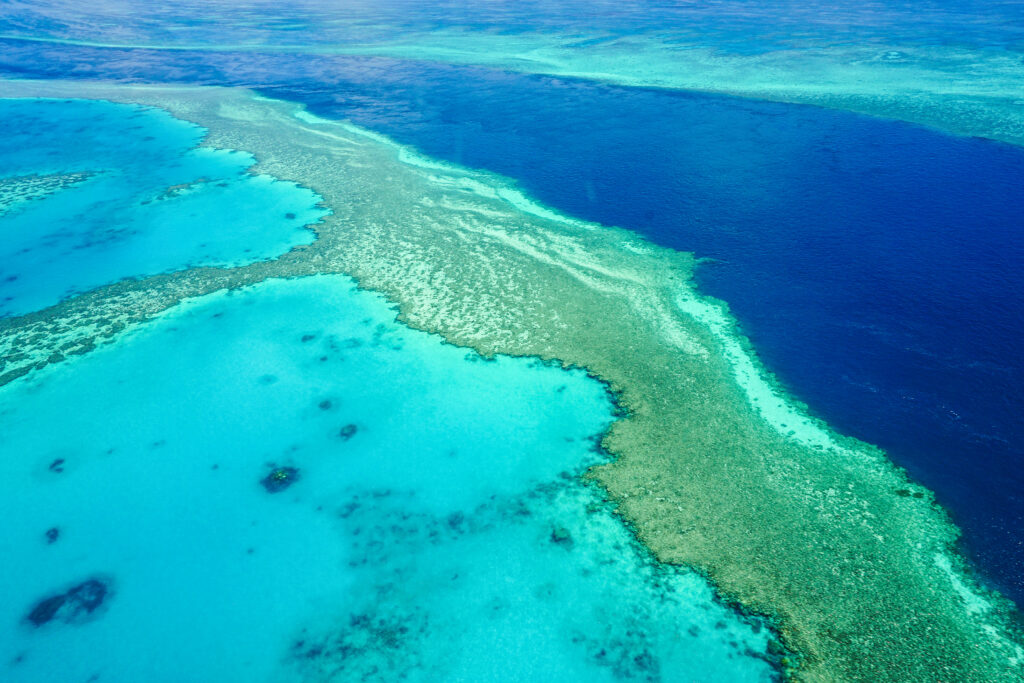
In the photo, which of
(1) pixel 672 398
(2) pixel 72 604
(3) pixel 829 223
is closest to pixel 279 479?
→ (2) pixel 72 604

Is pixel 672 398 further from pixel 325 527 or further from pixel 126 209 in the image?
pixel 126 209

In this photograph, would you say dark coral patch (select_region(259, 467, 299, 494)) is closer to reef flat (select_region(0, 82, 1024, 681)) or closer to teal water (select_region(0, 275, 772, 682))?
teal water (select_region(0, 275, 772, 682))

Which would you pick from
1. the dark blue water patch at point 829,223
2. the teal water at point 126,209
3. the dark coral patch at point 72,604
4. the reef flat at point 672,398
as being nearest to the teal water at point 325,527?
the dark coral patch at point 72,604

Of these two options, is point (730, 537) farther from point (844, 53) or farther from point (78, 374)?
point (844, 53)

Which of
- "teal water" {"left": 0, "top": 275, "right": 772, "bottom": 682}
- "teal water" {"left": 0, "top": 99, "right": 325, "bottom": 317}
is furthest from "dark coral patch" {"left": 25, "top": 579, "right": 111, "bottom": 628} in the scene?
"teal water" {"left": 0, "top": 99, "right": 325, "bottom": 317}

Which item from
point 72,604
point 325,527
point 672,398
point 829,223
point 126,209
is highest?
point 829,223

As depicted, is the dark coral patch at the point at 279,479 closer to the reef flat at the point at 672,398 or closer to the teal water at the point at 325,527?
the teal water at the point at 325,527
